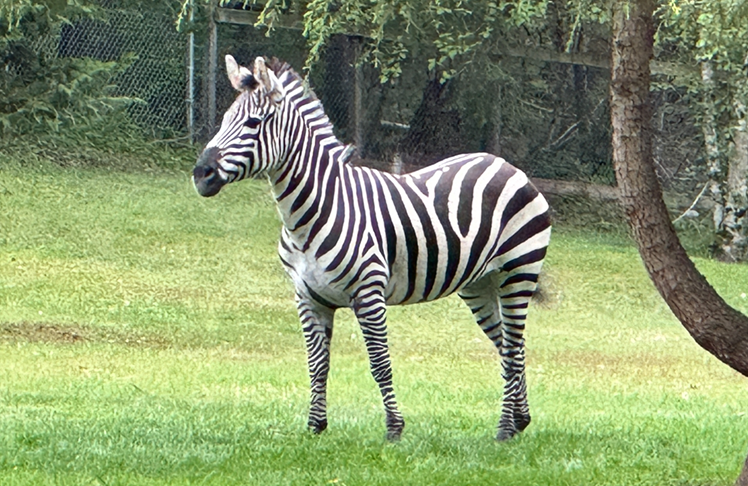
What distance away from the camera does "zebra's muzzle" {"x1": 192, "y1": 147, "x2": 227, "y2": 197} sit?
6.77m

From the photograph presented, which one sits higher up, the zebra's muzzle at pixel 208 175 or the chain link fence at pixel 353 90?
the zebra's muzzle at pixel 208 175

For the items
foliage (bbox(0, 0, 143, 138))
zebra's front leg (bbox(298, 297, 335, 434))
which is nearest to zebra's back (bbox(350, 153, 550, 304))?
zebra's front leg (bbox(298, 297, 335, 434))

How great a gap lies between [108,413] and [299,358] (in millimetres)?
3572

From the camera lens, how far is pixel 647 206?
5977 millimetres

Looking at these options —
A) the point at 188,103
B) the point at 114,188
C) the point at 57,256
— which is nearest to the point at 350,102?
the point at 188,103

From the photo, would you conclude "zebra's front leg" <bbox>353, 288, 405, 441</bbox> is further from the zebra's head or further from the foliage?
the foliage

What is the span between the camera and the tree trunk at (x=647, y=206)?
5914 mm

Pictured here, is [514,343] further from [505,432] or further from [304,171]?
[304,171]

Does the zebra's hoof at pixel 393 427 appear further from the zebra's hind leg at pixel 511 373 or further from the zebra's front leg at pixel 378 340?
the zebra's hind leg at pixel 511 373

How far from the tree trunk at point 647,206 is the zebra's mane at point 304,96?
1989 mm

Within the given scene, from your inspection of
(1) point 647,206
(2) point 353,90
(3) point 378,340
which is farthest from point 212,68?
(1) point 647,206

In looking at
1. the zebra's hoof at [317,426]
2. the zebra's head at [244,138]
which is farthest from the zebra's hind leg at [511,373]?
the zebra's head at [244,138]

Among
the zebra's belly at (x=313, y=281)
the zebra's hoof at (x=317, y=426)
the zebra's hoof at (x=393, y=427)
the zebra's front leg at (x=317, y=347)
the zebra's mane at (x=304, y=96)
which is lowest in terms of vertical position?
the zebra's hoof at (x=317, y=426)

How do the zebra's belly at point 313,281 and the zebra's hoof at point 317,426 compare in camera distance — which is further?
the zebra's hoof at point 317,426
